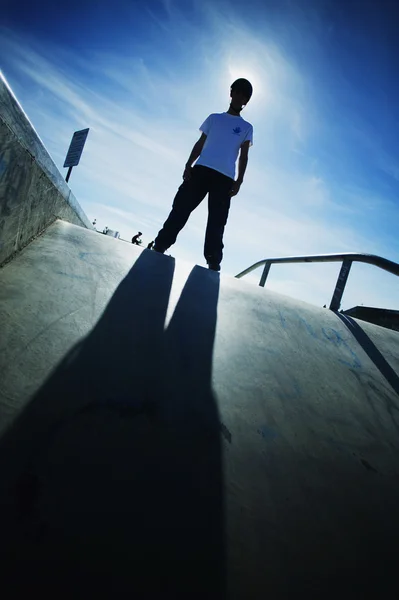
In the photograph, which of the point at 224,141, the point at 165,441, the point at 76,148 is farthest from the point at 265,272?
the point at 76,148

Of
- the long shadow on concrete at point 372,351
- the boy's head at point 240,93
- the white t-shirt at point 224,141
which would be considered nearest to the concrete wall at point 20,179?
the white t-shirt at point 224,141

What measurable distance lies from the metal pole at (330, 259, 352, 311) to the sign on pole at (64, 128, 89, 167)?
6.50 metres

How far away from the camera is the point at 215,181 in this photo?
7.73 feet

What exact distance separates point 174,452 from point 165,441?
4cm

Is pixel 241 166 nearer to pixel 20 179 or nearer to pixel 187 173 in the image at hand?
pixel 187 173

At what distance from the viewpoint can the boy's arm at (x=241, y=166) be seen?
2.50m

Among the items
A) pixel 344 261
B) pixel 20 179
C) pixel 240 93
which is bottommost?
pixel 20 179

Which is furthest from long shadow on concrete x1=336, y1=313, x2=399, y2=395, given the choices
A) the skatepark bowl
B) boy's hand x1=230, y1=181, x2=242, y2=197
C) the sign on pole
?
the sign on pole

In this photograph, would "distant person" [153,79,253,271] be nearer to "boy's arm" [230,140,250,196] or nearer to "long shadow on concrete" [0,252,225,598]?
"boy's arm" [230,140,250,196]

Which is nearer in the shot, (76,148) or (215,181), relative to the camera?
(215,181)

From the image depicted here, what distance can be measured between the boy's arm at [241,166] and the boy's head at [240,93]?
0.32 meters

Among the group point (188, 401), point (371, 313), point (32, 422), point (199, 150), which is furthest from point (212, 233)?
point (371, 313)

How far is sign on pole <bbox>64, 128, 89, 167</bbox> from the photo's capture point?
681cm

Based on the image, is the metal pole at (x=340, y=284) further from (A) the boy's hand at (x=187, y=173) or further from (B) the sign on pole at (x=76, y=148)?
(B) the sign on pole at (x=76, y=148)
